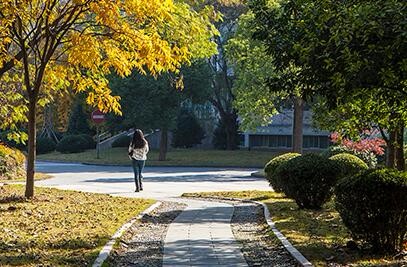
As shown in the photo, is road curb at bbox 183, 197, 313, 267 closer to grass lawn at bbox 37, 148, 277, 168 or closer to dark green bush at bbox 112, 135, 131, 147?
grass lawn at bbox 37, 148, 277, 168

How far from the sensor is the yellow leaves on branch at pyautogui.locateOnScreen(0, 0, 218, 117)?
40.6 feet

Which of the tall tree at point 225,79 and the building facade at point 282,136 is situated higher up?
the tall tree at point 225,79

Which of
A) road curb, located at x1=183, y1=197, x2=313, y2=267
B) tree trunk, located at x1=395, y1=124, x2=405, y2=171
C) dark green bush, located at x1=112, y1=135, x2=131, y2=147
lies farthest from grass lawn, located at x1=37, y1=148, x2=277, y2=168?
road curb, located at x1=183, y1=197, x2=313, y2=267

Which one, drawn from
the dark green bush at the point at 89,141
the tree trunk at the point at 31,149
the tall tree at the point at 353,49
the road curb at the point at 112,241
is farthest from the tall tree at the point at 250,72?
the dark green bush at the point at 89,141

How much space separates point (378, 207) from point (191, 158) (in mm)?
35389

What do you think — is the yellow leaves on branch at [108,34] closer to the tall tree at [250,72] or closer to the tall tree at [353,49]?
the tall tree at [353,49]

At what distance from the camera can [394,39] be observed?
19.5 feet

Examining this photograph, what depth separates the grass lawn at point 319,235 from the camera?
8414mm

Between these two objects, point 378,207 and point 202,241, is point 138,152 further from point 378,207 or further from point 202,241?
point 378,207

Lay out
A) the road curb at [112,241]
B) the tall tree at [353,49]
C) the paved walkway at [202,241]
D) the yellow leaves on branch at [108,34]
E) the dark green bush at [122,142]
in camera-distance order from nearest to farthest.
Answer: the tall tree at [353,49]
the road curb at [112,241]
the paved walkway at [202,241]
the yellow leaves on branch at [108,34]
the dark green bush at [122,142]

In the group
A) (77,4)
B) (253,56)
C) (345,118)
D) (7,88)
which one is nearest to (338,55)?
(345,118)

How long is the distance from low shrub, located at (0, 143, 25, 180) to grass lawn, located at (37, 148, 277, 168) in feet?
45.0

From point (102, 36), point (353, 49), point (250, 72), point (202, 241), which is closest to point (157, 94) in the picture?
point (250, 72)

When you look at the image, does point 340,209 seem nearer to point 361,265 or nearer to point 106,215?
point 361,265
